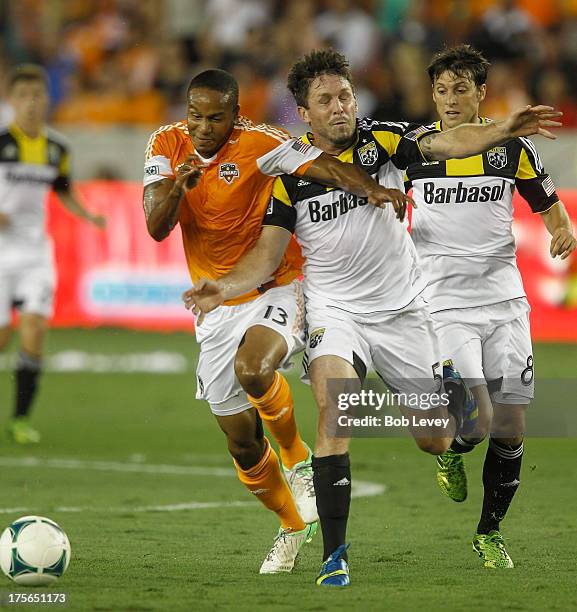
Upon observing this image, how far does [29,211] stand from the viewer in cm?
1164

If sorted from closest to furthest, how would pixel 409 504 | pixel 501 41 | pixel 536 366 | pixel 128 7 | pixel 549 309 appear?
pixel 409 504, pixel 536 366, pixel 549 309, pixel 501 41, pixel 128 7

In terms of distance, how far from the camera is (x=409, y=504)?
320 inches

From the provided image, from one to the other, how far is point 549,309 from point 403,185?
8927mm

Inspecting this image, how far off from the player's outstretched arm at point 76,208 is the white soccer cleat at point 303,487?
14.4 feet

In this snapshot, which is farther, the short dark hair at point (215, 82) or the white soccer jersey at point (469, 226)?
the white soccer jersey at point (469, 226)

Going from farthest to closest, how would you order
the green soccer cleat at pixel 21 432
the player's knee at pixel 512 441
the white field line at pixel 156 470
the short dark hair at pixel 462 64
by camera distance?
the green soccer cleat at pixel 21 432
the white field line at pixel 156 470
the short dark hair at pixel 462 64
the player's knee at pixel 512 441

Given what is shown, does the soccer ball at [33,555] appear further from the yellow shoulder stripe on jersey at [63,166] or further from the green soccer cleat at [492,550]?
the yellow shoulder stripe on jersey at [63,166]

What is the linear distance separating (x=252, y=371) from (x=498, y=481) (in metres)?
1.40

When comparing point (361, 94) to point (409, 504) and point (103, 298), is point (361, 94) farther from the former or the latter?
point (409, 504)

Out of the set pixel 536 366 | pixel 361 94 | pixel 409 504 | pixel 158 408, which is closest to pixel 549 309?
pixel 536 366

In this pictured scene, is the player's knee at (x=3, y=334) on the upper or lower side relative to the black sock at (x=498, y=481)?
lower

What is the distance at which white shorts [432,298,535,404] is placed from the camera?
6816mm

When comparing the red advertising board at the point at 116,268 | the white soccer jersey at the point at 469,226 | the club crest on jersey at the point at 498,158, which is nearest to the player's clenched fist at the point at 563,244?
the white soccer jersey at the point at 469,226

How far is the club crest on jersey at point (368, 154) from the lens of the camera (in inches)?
243
